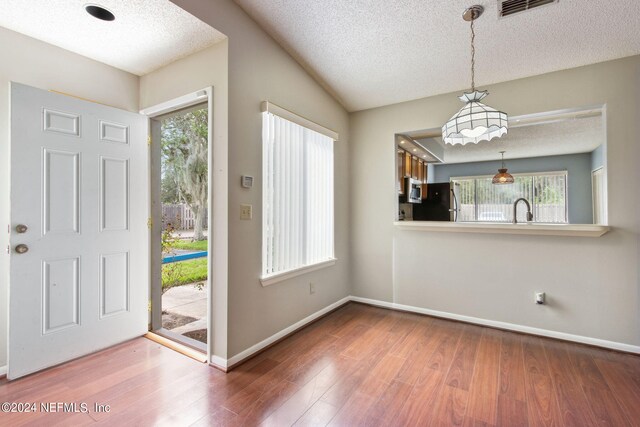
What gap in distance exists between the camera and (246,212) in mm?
2422

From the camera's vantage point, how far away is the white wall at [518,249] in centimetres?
254

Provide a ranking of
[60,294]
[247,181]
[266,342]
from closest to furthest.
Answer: [60,294] < [247,181] < [266,342]

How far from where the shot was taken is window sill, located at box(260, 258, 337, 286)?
8.58 ft

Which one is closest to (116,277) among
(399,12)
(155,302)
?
→ (155,302)

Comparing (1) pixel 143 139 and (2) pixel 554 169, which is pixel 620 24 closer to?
(1) pixel 143 139

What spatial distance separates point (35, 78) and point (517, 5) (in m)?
3.62

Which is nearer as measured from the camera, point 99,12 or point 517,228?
point 99,12

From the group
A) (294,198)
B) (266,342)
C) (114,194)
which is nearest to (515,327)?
(266,342)

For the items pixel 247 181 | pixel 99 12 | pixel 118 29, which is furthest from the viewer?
pixel 247 181

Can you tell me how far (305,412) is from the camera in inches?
70.2

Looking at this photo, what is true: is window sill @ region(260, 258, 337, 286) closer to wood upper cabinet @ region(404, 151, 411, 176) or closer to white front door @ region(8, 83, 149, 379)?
white front door @ region(8, 83, 149, 379)

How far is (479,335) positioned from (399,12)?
3001 mm

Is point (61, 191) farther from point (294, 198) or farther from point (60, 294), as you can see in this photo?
point (294, 198)

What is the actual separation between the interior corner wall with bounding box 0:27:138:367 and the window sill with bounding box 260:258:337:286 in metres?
1.85
